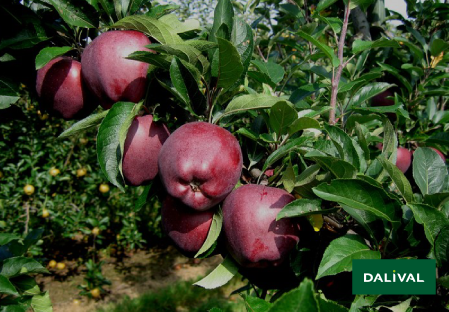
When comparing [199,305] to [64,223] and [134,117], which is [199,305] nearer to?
[64,223]

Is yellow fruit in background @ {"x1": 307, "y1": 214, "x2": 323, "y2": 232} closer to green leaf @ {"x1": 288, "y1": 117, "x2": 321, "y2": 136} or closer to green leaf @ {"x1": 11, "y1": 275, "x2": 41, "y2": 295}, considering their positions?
green leaf @ {"x1": 288, "y1": 117, "x2": 321, "y2": 136}

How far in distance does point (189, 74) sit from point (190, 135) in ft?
0.43

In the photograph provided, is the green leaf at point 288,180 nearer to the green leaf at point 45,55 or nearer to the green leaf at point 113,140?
the green leaf at point 113,140

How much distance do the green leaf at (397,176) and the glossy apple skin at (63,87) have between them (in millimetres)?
729

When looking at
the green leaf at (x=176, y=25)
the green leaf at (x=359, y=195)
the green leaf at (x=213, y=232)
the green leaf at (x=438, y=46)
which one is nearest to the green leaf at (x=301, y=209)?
the green leaf at (x=359, y=195)

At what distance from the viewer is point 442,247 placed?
2.12ft

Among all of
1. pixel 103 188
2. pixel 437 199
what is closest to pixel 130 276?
pixel 103 188

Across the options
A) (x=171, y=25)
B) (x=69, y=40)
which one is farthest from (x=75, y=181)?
(x=171, y=25)

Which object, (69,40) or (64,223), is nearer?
(69,40)

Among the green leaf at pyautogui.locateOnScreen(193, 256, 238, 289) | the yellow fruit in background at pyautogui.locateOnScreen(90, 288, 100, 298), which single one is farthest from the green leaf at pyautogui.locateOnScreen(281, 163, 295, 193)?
the yellow fruit in background at pyautogui.locateOnScreen(90, 288, 100, 298)

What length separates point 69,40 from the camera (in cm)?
100

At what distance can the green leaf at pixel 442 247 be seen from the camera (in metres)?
0.64

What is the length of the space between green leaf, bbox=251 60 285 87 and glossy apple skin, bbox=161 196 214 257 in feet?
1.36

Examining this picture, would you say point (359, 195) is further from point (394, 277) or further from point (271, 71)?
point (271, 71)
